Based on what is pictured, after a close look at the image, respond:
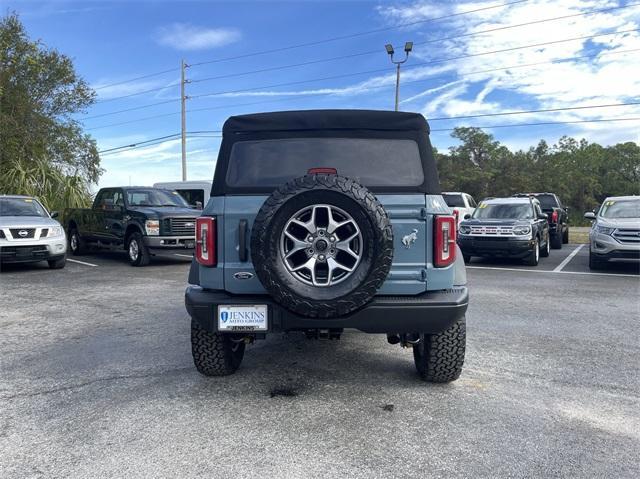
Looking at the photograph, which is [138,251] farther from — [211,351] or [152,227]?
[211,351]

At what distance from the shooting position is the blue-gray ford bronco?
3232 millimetres

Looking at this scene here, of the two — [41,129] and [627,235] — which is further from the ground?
[41,129]

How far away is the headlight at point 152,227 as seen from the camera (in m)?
11.5

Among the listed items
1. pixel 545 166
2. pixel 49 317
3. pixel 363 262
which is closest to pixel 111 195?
pixel 49 317

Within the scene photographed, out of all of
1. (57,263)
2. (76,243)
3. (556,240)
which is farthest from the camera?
(556,240)

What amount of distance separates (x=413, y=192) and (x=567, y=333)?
10.5ft

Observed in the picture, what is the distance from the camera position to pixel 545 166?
193 ft

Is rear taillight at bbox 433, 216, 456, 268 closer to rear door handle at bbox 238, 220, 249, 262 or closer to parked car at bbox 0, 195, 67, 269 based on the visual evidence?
rear door handle at bbox 238, 220, 249, 262

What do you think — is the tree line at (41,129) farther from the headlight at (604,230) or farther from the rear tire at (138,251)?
the headlight at (604,230)

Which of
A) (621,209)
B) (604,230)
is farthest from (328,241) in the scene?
(621,209)

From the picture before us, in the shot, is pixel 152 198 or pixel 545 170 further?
pixel 545 170

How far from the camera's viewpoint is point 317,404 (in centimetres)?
355

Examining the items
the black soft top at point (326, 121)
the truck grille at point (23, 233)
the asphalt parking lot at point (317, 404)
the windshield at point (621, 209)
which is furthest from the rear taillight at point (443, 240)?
the truck grille at point (23, 233)

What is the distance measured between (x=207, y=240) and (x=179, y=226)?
27.8ft
